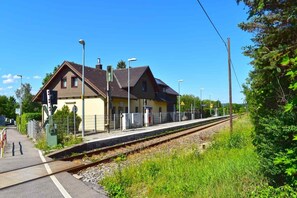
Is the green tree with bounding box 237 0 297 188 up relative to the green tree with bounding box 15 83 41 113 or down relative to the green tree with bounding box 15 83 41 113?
down

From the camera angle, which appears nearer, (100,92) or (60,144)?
(60,144)

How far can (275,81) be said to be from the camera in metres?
5.30

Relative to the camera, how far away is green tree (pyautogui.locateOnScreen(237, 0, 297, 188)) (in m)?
4.54

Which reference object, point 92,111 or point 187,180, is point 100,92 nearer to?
point 92,111

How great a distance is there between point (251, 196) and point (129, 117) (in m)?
29.0

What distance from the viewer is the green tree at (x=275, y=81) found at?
179 inches

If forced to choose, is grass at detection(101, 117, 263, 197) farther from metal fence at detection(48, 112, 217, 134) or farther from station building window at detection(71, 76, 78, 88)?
station building window at detection(71, 76, 78, 88)

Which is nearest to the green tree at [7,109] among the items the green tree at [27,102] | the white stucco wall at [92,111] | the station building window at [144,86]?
the green tree at [27,102]

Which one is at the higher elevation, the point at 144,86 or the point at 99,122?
the point at 144,86

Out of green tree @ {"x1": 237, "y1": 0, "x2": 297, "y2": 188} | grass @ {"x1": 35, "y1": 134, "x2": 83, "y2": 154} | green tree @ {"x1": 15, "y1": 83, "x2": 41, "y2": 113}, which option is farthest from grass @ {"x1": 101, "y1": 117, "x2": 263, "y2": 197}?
green tree @ {"x1": 15, "y1": 83, "x2": 41, "y2": 113}

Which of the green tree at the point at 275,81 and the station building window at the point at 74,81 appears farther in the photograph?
the station building window at the point at 74,81

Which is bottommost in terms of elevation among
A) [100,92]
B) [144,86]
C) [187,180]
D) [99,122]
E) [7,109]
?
[187,180]

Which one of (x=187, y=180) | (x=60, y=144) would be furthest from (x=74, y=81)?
(x=187, y=180)

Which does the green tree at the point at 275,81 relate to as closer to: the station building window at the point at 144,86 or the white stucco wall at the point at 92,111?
the white stucco wall at the point at 92,111
